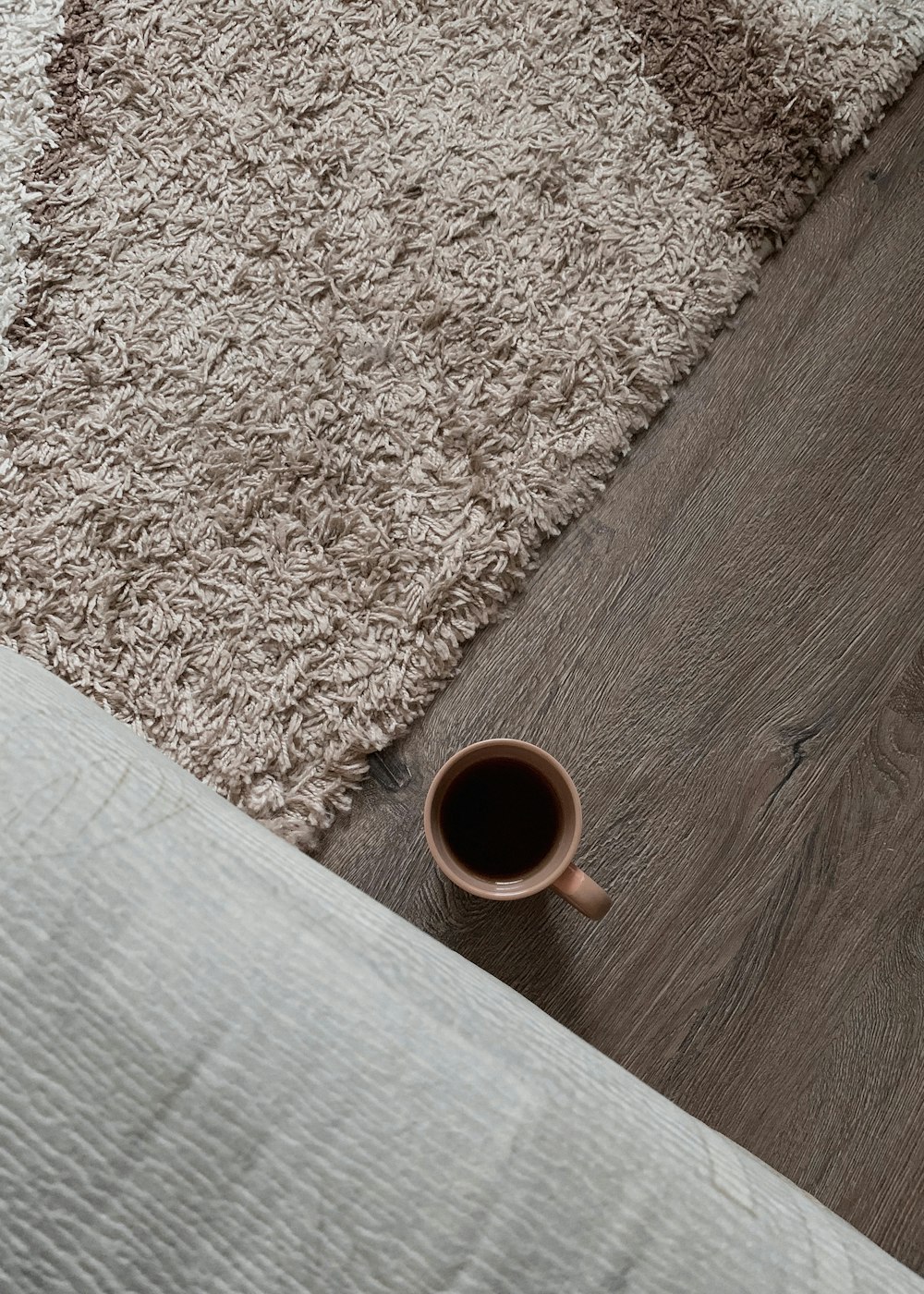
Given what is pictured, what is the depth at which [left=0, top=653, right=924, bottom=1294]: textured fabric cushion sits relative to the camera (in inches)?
14.5

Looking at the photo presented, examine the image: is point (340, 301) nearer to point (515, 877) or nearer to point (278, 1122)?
point (515, 877)

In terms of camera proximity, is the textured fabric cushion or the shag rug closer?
the textured fabric cushion

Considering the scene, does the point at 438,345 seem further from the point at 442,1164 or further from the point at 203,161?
the point at 442,1164

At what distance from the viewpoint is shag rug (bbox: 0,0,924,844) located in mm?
797

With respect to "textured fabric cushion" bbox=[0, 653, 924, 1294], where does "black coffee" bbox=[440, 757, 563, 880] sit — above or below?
below

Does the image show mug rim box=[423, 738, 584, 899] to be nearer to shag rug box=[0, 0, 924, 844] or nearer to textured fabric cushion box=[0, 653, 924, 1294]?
shag rug box=[0, 0, 924, 844]

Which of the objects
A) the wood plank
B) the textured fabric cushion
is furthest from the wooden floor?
the textured fabric cushion

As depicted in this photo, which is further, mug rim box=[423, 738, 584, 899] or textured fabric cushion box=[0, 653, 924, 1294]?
mug rim box=[423, 738, 584, 899]

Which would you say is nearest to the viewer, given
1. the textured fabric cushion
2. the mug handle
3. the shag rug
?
the textured fabric cushion

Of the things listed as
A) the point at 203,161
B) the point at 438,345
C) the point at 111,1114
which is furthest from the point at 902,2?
the point at 111,1114

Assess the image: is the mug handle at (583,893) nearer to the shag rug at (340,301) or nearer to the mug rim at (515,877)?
the mug rim at (515,877)

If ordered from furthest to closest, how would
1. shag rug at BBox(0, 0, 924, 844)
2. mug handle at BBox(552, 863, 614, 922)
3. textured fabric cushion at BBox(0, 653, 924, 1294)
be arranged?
shag rug at BBox(0, 0, 924, 844) → mug handle at BBox(552, 863, 614, 922) → textured fabric cushion at BBox(0, 653, 924, 1294)

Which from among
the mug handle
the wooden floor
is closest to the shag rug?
the wooden floor

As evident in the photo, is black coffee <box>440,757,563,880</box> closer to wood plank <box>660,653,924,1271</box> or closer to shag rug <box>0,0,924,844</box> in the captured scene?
shag rug <box>0,0,924,844</box>
